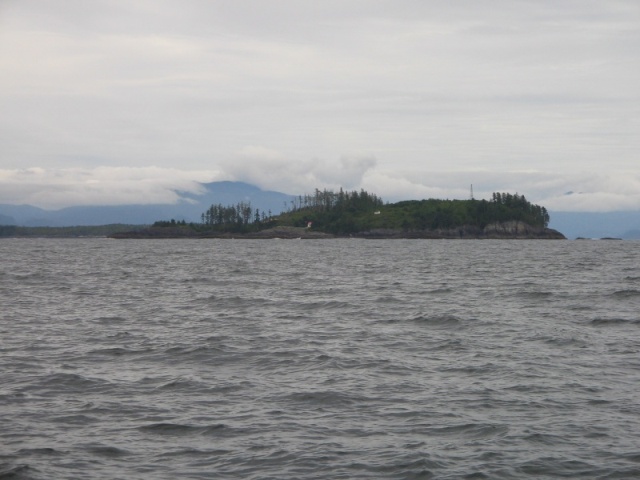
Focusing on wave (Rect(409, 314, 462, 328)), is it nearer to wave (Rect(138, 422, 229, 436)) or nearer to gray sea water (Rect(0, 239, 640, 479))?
gray sea water (Rect(0, 239, 640, 479))

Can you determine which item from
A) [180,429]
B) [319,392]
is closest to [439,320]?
[319,392]

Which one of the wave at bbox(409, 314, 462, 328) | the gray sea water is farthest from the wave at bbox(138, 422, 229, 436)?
the wave at bbox(409, 314, 462, 328)

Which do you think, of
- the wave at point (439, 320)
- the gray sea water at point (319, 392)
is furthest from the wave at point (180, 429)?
the wave at point (439, 320)

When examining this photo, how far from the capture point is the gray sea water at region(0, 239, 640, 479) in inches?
717

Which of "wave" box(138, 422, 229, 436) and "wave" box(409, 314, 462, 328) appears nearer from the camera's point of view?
"wave" box(138, 422, 229, 436)

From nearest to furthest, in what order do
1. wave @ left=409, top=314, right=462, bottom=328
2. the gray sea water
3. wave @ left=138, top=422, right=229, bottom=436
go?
the gray sea water
wave @ left=138, top=422, right=229, bottom=436
wave @ left=409, top=314, right=462, bottom=328

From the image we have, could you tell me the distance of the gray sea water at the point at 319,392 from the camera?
1820 centimetres

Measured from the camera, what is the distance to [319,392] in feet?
79.9

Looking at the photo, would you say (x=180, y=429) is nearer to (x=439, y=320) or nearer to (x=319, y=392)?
(x=319, y=392)

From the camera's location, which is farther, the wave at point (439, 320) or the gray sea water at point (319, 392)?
the wave at point (439, 320)

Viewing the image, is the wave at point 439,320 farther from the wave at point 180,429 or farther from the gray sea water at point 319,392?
the wave at point 180,429

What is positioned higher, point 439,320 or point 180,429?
point 439,320

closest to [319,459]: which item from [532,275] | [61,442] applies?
[61,442]

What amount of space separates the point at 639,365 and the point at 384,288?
1440 inches
